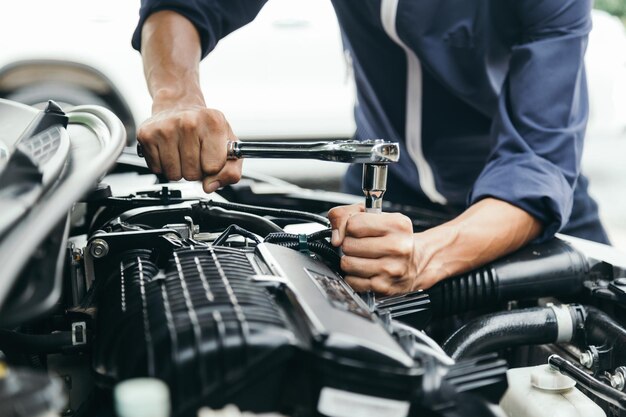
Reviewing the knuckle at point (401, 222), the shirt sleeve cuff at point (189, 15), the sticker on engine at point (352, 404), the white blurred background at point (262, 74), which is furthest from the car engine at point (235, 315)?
the white blurred background at point (262, 74)

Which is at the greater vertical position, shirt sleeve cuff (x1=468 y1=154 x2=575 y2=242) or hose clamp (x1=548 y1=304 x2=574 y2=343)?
shirt sleeve cuff (x1=468 y1=154 x2=575 y2=242)

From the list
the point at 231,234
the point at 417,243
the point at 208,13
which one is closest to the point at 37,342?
the point at 231,234

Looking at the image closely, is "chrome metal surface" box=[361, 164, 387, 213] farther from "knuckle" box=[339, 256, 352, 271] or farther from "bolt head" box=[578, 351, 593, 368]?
"bolt head" box=[578, 351, 593, 368]

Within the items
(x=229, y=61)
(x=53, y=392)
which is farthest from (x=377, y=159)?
(x=229, y=61)

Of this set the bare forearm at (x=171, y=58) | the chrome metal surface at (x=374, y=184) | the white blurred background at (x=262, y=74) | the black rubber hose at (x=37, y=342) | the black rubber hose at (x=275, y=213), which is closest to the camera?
Answer: the black rubber hose at (x=37, y=342)

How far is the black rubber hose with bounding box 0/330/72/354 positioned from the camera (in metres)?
0.90

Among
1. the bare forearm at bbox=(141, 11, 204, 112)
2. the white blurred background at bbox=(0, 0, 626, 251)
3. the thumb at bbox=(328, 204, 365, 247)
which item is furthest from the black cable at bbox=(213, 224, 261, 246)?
the white blurred background at bbox=(0, 0, 626, 251)

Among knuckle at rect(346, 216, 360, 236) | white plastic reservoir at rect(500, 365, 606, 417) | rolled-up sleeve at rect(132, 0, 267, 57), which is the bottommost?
white plastic reservoir at rect(500, 365, 606, 417)

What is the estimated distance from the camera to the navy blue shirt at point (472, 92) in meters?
1.26

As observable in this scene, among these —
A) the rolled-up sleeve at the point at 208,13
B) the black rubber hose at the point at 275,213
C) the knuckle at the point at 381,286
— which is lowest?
the knuckle at the point at 381,286

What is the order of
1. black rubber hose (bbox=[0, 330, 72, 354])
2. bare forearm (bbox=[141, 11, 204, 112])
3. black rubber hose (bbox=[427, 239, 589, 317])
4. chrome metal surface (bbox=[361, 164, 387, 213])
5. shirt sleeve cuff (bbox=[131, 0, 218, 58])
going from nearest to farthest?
black rubber hose (bbox=[0, 330, 72, 354]) < chrome metal surface (bbox=[361, 164, 387, 213]) < black rubber hose (bbox=[427, 239, 589, 317]) < bare forearm (bbox=[141, 11, 204, 112]) < shirt sleeve cuff (bbox=[131, 0, 218, 58])

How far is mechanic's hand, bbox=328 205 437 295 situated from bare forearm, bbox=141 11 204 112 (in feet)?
1.51

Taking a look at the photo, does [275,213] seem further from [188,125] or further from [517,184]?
[517,184]

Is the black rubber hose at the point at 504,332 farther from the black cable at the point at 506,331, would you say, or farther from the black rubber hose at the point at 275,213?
the black rubber hose at the point at 275,213
